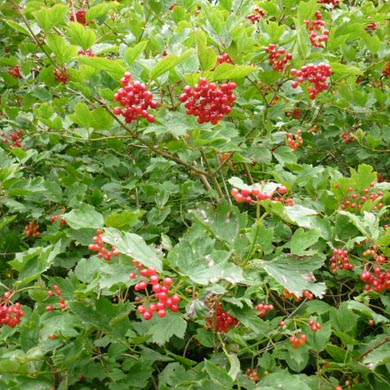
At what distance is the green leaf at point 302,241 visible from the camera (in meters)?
1.68

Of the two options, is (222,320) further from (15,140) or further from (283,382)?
(15,140)

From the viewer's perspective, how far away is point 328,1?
11.1 ft

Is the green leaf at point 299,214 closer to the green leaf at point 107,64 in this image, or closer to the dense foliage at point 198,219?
the dense foliage at point 198,219

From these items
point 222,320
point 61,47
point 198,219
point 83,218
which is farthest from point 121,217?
point 61,47

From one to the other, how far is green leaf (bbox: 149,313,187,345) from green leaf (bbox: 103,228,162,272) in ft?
0.82

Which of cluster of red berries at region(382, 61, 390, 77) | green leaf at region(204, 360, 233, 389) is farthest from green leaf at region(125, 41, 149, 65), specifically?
cluster of red berries at region(382, 61, 390, 77)

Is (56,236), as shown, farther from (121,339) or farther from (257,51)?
(257,51)

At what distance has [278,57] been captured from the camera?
233cm

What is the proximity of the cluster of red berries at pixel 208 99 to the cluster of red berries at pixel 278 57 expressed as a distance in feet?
1.29

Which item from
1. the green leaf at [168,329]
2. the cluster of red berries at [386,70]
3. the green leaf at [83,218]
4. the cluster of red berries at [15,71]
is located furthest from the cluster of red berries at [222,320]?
the cluster of red berries at [15,71]

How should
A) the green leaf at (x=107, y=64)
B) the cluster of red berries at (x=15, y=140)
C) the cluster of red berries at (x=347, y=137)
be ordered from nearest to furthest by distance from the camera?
the green leaf at (x=107, y=64), the cluster of red berries at (x=15, y=140), the cluster of red berries at (x=347, y=137)

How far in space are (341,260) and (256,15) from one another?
5.61ft

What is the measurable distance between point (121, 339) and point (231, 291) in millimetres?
431

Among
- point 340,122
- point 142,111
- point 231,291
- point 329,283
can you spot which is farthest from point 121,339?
point 340,122
